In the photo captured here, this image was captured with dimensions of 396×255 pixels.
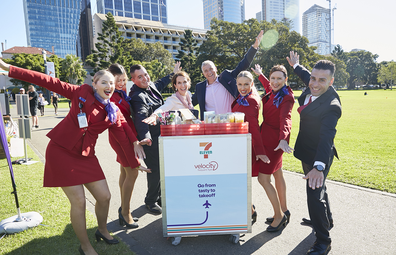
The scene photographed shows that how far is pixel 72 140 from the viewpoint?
95.2 inches

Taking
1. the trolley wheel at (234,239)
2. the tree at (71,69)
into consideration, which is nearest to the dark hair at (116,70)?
the trolley wheel at (234,239)

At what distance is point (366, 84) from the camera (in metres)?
88.7

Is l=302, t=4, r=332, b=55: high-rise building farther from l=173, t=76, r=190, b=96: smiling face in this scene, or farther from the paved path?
l=173, t=76, r=190, b=96: smiling face

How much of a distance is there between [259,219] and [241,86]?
73.0 inches

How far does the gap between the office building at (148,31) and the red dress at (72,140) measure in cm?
8455

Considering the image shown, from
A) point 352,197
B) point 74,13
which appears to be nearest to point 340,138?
point 352,197

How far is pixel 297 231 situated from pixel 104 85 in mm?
2841

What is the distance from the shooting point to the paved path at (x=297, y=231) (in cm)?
279

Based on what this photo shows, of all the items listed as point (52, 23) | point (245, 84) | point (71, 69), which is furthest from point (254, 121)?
point (52, 23)

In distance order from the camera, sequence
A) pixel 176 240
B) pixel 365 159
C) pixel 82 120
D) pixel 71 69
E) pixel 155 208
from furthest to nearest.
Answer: pixel 71 69, pixel 365 159, pixel 155 208, pixel 176 240, pixel 82 120

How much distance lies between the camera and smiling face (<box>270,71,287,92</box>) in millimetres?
3119

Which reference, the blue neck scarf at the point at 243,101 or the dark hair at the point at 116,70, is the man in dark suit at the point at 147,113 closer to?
the dark hair at the point at 116,70

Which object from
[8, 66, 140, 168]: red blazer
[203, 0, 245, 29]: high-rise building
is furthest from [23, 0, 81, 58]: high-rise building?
[8, 66, 140, 168]: red blazer

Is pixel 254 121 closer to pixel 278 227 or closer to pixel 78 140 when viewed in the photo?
pixel 278 227
